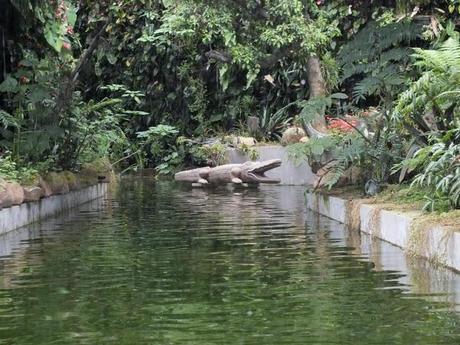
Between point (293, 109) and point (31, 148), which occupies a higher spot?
point (293, 109)

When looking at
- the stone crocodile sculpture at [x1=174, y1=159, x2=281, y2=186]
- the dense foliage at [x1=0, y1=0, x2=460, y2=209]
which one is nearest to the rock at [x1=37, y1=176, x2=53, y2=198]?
the dense foliage at [x1=0, y1=0, x2=460, y2=209]

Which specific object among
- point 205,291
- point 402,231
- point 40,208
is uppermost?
point 40,208

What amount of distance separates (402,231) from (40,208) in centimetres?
568

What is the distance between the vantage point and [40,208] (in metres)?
12.1

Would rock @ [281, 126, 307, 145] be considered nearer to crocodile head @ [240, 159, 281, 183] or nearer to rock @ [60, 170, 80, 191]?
crocodile head @ [240, 159, 281, 183]

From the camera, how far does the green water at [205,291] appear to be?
5.02 meters

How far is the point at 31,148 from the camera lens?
41.8ft

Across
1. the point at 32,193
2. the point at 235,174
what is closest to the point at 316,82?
the point at 235,174

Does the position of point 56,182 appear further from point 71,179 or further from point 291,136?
point 291,136

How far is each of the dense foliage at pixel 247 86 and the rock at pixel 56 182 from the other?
0.22 m

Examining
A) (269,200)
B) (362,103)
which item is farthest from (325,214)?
(362,103)

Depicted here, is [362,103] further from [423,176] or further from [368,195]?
[423,176]

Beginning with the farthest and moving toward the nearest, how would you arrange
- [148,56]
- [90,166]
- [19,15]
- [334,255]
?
[148,56] → [90,166] → [19,15] → [334,255]

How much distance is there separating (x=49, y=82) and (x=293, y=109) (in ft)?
41.1
